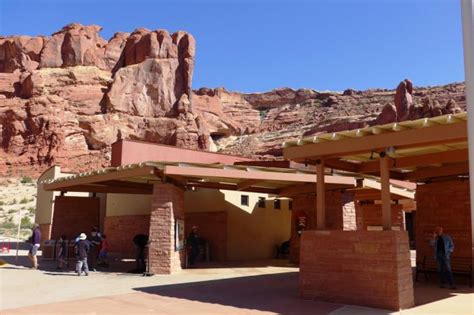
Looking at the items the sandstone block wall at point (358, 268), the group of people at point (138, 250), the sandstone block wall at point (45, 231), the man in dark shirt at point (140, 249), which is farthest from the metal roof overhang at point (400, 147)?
the sandstone block wall at point (45, 231)

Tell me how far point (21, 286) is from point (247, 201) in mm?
10675

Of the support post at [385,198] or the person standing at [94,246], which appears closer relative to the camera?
the support post at [385,198]

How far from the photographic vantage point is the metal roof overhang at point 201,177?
1355 centimetres

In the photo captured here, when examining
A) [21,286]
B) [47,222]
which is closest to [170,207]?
[21,286]

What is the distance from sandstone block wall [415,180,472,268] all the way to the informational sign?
6.88 metres

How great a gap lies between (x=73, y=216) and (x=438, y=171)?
14891 millimetres

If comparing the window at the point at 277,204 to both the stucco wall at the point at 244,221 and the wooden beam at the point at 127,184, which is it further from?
the wooden beam at the point at 127,184

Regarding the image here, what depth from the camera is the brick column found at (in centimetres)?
1398

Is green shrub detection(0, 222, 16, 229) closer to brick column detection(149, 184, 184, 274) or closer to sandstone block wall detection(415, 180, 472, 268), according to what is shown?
brick column detection(149, 184, 184, 274)

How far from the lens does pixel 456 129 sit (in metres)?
7.88

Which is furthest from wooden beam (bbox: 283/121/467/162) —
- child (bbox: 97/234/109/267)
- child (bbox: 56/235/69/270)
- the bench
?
child (bbox: 56/235/69/270)

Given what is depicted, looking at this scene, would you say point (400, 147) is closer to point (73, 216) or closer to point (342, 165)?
point (342, 165)

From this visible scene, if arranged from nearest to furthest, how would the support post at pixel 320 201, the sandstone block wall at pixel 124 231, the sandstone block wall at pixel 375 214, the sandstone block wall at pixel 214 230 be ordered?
the support post at pixel 320 201, the sandstone block wall at pixel 214 230, the sandstone block wall at pixel 375 214, the sandstone block wall at pixel 124 231

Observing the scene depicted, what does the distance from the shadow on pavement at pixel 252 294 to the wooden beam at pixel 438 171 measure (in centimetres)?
414
